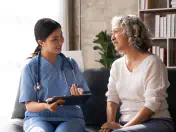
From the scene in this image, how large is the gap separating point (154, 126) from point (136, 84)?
0.31 m

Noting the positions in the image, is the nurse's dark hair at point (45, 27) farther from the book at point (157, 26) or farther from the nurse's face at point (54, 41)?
the book at point (157, 26)

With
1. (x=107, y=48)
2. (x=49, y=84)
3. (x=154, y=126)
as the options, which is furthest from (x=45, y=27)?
(x=107, y=48)

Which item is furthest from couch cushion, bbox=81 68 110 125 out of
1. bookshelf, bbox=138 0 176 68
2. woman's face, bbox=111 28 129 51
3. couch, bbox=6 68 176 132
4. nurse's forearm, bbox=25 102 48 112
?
bookshelf, bbox=138 0 176 68

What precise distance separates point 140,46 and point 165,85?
0.31 meters

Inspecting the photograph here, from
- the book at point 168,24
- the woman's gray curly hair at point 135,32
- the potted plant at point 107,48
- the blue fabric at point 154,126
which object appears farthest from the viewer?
the potted plant at point 107,48

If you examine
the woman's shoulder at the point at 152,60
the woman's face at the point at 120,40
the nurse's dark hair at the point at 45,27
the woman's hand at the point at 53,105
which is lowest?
the woman's hand at the point at 53,105

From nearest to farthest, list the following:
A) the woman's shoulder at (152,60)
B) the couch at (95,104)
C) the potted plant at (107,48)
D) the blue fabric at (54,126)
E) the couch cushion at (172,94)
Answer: the blue fabric at (54,126), the woman's shoulder at (152,60), the couch cushion at (172,94), the couch at (95,104), the potted plant at (107,48)

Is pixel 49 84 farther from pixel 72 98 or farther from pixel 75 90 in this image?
pixel 72 98

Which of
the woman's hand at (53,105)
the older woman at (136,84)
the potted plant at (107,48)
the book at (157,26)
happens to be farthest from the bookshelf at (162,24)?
the woman's hand at (53,105)

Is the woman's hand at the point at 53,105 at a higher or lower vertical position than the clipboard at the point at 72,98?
lower

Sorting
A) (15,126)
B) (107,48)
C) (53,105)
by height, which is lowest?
(15,126)

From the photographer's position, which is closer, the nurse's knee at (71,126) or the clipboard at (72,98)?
the clipboard at (72,98)

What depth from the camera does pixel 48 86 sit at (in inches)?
95.4

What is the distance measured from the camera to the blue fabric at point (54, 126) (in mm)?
2250
